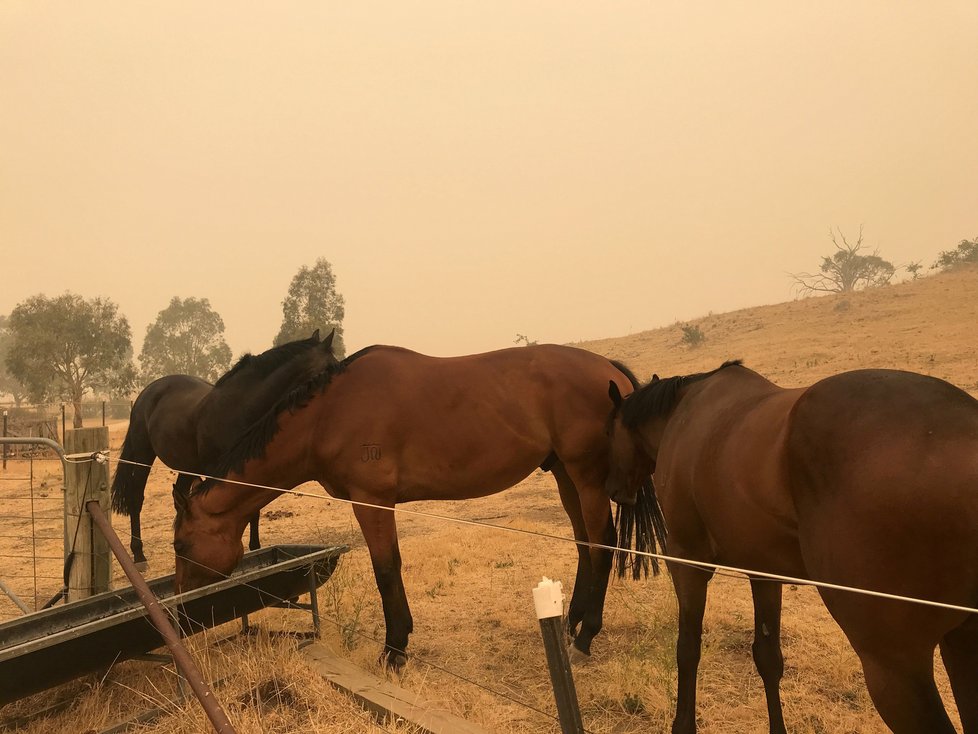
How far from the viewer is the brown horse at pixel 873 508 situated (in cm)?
173

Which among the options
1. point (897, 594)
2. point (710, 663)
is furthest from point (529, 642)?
point (897, 594)

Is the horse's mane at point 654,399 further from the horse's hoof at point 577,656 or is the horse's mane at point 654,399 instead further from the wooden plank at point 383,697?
the wooden plank at point 383,697

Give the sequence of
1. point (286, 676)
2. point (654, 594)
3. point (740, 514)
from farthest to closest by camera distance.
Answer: point (654, 594) < point (286, 676) < point (740, 514)

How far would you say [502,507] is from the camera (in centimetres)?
890

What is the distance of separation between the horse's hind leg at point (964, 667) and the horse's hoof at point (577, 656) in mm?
2169

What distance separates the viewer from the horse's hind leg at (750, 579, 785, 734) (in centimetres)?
284

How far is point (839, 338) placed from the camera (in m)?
20.6

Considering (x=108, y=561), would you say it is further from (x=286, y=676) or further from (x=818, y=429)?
(x=818, y=429)

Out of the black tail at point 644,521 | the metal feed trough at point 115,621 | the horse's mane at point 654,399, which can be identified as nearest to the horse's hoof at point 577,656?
the black tail at point 644,521

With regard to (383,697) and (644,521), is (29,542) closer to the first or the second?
(383,697)

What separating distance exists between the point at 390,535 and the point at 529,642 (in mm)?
1286

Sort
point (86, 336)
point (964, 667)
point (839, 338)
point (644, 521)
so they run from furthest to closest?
point (86, 336), point (839, 338), point (644, 521), point (964, 667)

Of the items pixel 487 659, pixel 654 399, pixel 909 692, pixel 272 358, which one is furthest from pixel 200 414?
pixel 909 692

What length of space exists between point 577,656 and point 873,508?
2599 mm
